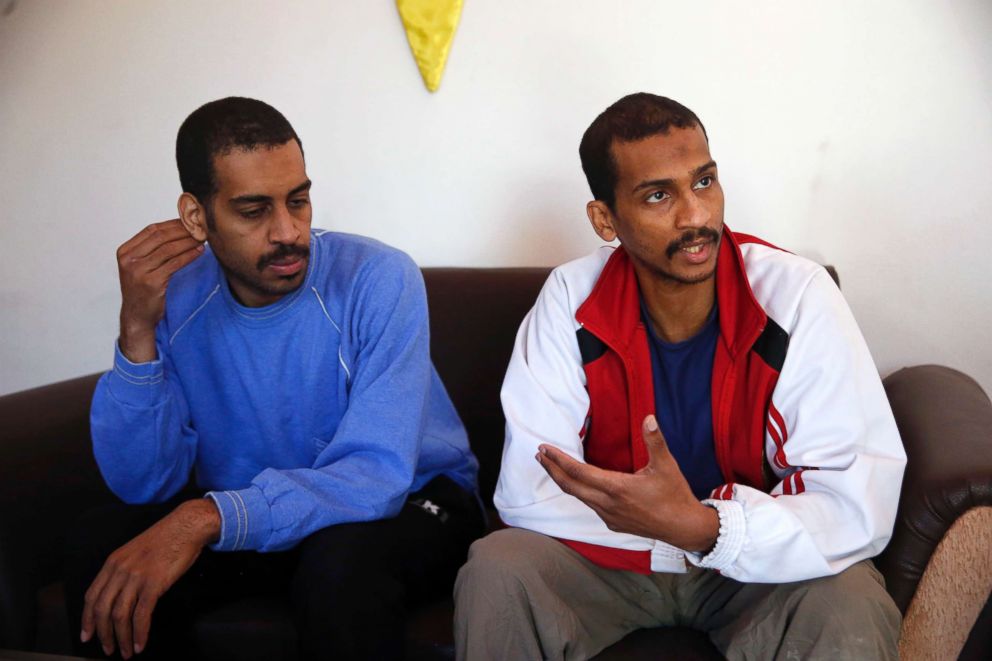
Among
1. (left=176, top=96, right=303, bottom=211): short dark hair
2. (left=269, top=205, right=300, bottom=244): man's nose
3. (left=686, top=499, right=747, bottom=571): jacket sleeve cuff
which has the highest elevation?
(left=176, top=96, right=303, bottom=211): short dark hair

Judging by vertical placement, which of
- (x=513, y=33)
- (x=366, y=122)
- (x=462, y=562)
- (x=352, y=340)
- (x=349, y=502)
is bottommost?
(x=462, y=562)

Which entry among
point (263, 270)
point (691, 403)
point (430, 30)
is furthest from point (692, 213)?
point (430, 30)

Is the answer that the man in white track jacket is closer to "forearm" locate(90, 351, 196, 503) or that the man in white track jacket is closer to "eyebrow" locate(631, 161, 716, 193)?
"eyebrow" locate(631, 161, 716, 193)

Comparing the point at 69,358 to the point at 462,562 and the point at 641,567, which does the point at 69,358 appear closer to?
the point at 462,562

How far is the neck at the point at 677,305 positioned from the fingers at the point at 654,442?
39cm

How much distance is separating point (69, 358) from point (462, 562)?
4.78 feet

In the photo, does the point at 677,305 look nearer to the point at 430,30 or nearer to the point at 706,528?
the point at 706,528

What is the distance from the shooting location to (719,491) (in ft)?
5.07

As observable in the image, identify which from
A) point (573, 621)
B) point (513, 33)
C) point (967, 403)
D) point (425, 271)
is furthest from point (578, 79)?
point (573, 621)

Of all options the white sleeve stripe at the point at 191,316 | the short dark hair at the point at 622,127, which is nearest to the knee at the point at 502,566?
the short dark hair at the point at 622,127

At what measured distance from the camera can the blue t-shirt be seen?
1712 mm

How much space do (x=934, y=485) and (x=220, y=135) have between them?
128 centimetres

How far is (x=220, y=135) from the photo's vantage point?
1.80m

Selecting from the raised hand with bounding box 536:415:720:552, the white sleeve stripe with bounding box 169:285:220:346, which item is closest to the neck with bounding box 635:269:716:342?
the raised hand with bounding box 536:415:720:552
